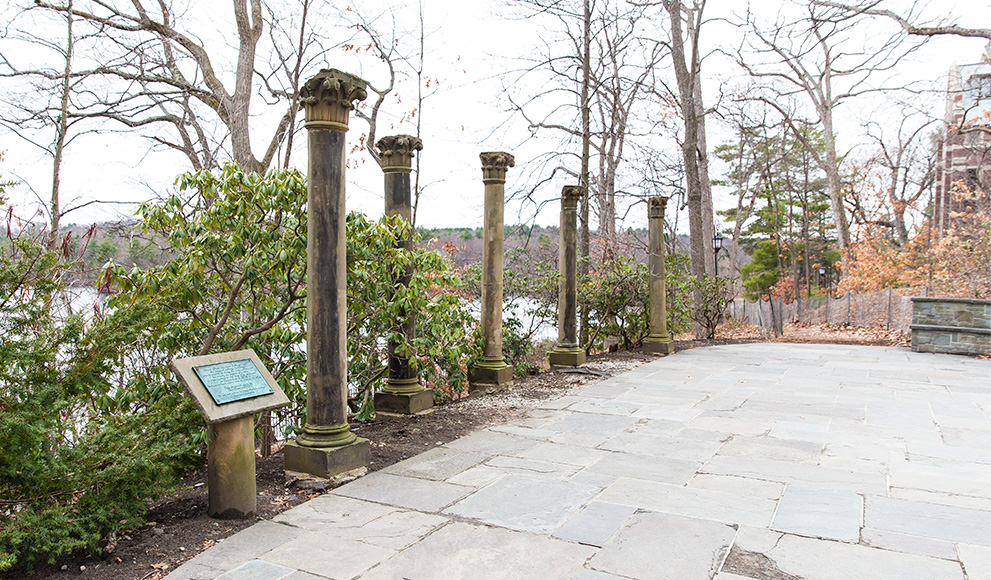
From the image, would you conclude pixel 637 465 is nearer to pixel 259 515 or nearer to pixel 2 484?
pixel 259 515

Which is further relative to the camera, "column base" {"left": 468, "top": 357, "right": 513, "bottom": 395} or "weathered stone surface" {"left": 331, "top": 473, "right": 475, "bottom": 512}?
"column base" {"left": 468, "top": 357, "right": 513, "bottom": 395}

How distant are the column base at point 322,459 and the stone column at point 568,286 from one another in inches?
194

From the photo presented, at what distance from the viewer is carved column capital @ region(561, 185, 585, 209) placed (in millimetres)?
8383

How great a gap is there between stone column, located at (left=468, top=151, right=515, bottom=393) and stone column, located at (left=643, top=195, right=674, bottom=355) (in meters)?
4.04

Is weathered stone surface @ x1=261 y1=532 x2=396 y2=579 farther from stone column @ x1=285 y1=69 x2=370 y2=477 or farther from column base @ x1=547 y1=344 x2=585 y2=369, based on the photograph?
column base @ x1=547 y1=344 x2=585 y2=369

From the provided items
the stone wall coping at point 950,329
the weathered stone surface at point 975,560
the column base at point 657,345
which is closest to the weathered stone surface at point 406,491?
the weathered stone surface at point 975,560

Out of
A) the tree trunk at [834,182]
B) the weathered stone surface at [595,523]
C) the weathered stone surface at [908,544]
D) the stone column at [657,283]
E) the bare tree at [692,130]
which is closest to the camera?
the weathered stone surface at [908,544]

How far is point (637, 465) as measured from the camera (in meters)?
4.38

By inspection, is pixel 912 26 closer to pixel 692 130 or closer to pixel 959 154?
pixel 692 130

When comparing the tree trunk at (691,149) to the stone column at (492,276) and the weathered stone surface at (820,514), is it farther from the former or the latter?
the weathered stone surface at (820,514)

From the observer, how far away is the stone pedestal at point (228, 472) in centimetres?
330

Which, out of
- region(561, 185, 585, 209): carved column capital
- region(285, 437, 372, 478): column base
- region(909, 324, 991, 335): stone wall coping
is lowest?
region(285, 437, 372, 478): column base

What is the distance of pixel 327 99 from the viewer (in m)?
3.97

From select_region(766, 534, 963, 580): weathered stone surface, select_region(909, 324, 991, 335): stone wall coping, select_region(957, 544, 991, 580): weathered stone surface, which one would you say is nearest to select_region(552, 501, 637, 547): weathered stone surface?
select_region(766, 534, 963, 580): weathered stone surface
